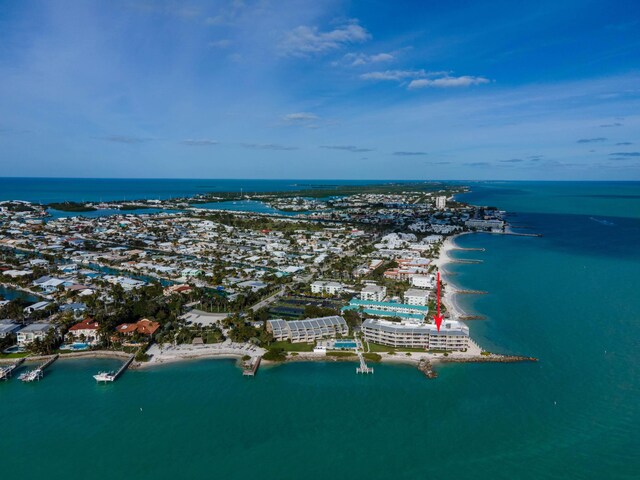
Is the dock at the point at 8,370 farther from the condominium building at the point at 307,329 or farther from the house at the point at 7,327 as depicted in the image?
the condominium building at the point at 307,329

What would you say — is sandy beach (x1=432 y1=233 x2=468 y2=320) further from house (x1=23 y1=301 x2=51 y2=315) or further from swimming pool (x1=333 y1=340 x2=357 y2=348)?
house (x1=23 y1=301 x2=51 y2=315)

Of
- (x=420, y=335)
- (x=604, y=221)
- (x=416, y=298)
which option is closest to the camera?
(x=420, y=335)

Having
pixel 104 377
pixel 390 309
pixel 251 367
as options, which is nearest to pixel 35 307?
pixel 104 377

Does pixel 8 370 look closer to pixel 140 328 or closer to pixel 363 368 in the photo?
pixel 140 328

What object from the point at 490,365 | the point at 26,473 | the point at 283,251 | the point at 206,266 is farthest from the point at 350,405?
the point at 283,251

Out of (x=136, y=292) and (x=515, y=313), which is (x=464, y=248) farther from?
(x=136, y=292)

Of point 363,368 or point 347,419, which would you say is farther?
point 363,368
